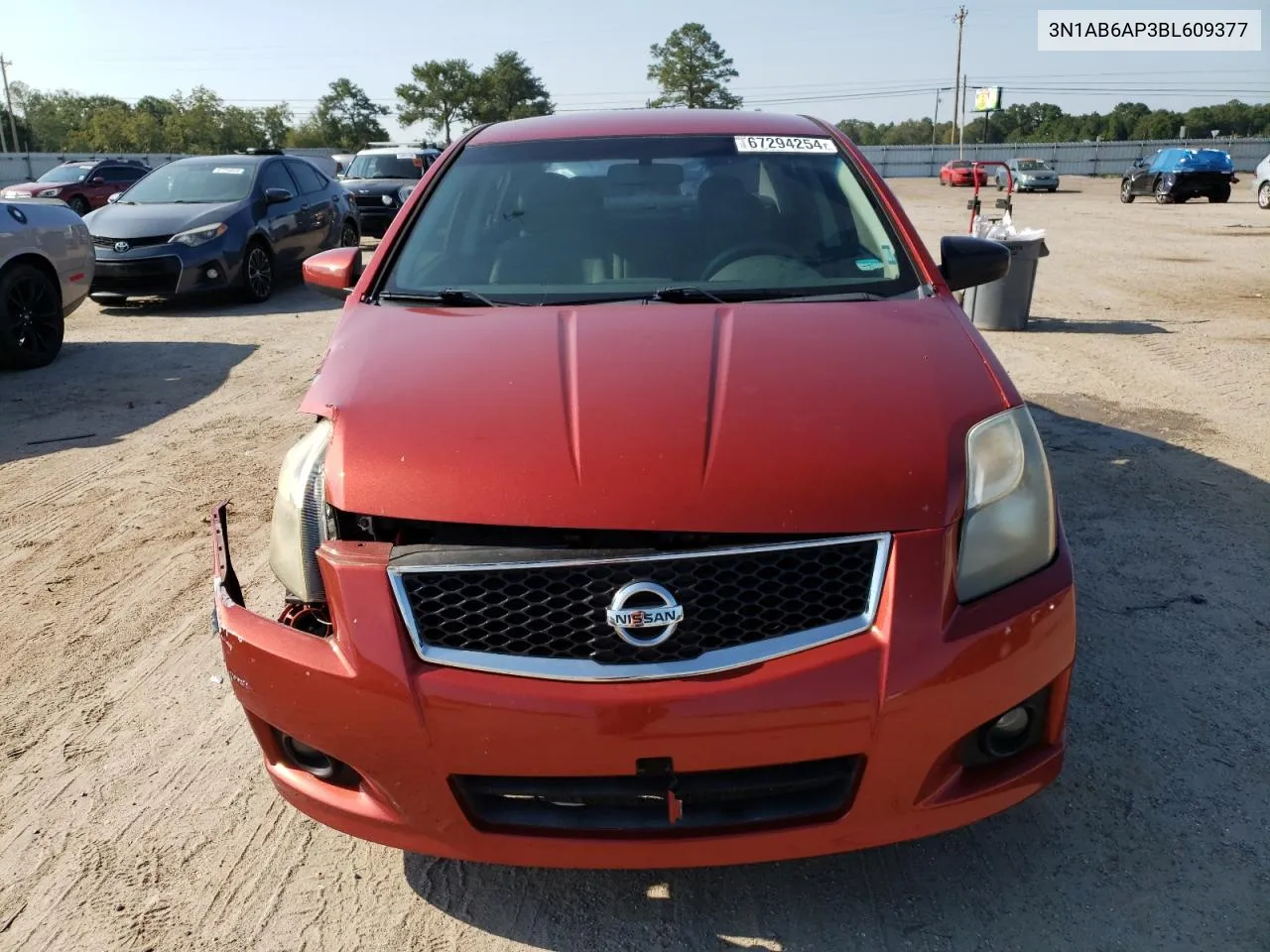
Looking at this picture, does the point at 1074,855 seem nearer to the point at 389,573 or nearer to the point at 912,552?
the point at 912,552

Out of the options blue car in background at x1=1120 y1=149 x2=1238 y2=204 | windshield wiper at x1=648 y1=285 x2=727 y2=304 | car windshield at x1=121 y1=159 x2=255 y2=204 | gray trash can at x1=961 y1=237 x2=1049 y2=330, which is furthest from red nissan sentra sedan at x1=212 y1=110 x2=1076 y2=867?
blue car in background at x1=1120 y1=149 x2=1238 y2=204

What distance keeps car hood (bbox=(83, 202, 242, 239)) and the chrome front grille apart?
31.8 ft

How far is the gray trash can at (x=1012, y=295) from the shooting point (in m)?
8.47

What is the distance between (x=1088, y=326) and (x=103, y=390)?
8045mm

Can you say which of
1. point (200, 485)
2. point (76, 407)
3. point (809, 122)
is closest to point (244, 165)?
point (76, 407)

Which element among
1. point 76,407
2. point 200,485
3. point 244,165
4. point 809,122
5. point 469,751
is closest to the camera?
point 469,751

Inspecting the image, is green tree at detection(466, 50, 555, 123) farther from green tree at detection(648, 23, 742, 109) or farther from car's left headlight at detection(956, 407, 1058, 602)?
car's left headlight at detection(956, 407, 1058, 602)

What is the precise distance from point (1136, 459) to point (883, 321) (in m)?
3.29

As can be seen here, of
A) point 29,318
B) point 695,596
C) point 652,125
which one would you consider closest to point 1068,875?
point 695,596

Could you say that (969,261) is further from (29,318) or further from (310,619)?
(29,318)

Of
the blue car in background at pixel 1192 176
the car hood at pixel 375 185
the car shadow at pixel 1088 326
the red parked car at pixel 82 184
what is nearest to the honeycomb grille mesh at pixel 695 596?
the car shadow at pixel 1088 326

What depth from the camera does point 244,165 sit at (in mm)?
11578

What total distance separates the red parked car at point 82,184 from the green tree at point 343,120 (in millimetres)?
70984

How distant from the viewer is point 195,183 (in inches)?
448
